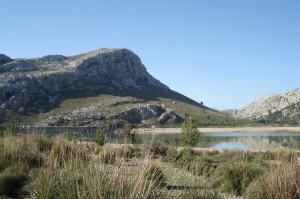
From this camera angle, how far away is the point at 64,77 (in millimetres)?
128375

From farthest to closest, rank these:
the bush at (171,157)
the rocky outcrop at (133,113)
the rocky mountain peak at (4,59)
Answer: the rocky mountain peak at (4,59), the rocky outcrop at (133,113), the bush at (171,157)

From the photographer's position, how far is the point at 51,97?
11969 cm

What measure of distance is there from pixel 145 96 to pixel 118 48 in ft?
99.4

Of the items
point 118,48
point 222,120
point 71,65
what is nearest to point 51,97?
point 71,65

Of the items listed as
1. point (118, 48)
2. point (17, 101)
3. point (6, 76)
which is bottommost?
point (17, 101)

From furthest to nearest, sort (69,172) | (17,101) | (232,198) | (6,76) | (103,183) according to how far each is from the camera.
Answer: (6,76) < (17,101) < (232,198) < (69,172) < (103,183)

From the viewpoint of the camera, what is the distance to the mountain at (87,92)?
342 ft

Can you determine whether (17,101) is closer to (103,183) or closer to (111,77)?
(111,77)

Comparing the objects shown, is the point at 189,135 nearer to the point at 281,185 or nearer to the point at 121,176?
the point at 281,185

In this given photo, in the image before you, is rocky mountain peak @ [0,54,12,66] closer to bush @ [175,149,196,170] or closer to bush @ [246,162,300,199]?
bush @ [175,149,196,170]

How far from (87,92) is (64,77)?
8977 mm

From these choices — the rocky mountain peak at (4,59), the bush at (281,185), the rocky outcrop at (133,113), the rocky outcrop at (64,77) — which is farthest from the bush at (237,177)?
the rocky mountain peak at (4,59)

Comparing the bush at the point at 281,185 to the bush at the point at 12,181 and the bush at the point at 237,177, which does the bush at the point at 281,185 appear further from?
the bush at the point at 12,181

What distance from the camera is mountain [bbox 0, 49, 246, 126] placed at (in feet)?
342
